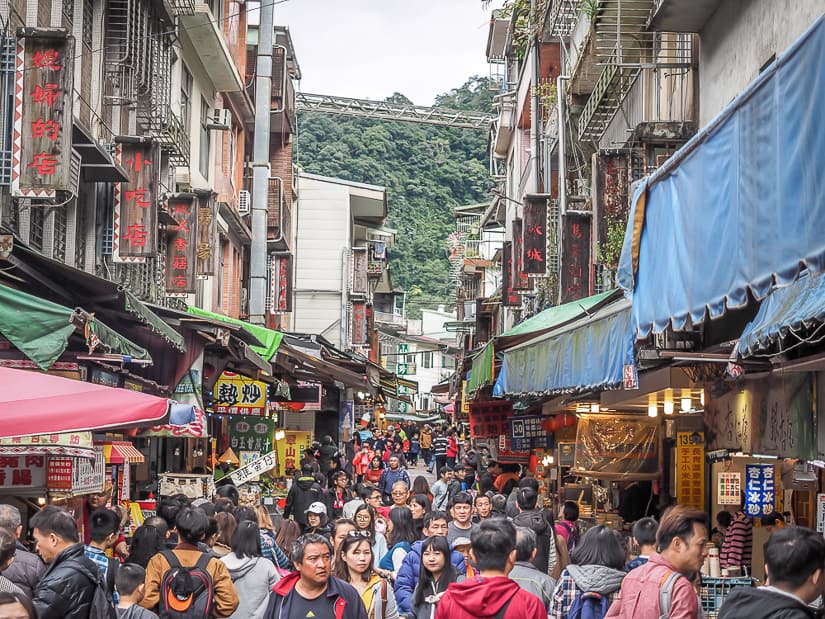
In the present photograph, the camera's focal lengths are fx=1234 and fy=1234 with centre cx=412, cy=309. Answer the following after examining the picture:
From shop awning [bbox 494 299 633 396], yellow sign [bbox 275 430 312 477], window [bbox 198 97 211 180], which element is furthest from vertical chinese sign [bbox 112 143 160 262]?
yellow sign [bbox 275 430 312 477]

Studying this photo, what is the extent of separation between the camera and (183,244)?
2084 cm

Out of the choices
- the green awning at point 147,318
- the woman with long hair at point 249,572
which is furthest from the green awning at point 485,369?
the woman with long hair at point 249,572

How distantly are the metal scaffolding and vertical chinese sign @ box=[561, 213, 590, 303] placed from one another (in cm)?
3584

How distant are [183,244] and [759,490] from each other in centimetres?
1159

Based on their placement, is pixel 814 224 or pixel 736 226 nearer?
pixel 814 224

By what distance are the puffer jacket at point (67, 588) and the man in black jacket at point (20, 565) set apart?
1.11ft

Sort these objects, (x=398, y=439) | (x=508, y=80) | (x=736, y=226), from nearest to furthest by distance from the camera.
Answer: (x=736, y=226)
(x=508, y=80)
(x=398, y=439)

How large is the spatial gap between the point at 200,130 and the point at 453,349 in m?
55.9

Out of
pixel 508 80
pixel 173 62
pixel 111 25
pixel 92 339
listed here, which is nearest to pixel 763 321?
pixel 92 339

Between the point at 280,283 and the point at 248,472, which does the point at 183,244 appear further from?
the point at 280,283

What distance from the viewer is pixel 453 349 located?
83375 millimetres

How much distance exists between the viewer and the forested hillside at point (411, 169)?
81.0 meters

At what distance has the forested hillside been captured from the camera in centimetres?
8100

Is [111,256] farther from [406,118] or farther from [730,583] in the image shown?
[406,118]
